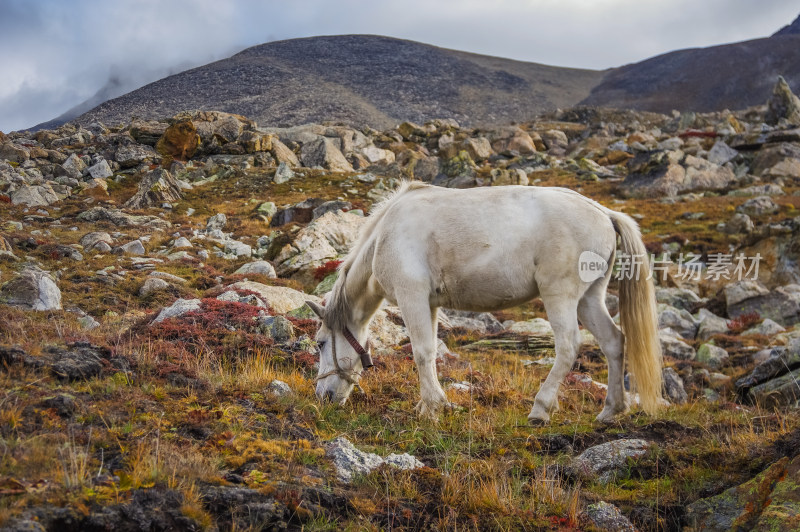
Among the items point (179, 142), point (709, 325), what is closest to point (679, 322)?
point (709, 325)

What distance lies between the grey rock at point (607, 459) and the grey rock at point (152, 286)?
13.8 metres

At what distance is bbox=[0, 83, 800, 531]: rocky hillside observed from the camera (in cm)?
374

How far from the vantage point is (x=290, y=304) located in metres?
13.6

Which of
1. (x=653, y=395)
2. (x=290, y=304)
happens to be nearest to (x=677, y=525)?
(x=653, y=395)

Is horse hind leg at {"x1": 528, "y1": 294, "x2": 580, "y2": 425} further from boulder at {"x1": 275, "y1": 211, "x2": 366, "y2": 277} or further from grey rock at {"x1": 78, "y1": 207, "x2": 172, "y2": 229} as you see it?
grey rock at {"x1": 78, "y1": 207, "x2": 172, "y2": 229}

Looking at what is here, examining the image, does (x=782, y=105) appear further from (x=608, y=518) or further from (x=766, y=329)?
(x=608, y=518)

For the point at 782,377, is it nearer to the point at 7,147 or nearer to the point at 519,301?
the point at 519,301

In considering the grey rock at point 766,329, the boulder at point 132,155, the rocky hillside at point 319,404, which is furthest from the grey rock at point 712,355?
the boulder at point 132,155

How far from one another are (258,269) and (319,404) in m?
13.8

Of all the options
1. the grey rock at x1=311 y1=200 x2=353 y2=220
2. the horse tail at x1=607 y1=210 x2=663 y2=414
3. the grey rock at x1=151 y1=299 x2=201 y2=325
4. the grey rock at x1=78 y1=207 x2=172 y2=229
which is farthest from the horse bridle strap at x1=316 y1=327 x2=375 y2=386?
the grey rock at x1=78 y1=207 x2=172 y2=229

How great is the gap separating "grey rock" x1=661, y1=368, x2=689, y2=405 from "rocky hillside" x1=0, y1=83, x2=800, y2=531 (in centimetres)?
5

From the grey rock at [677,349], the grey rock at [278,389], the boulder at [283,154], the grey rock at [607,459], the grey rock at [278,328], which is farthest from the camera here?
the boulder at [283,154]

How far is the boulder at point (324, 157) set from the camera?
170 feet

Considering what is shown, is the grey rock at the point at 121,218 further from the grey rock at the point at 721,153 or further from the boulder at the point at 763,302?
the grey rock at the point at 721,153
